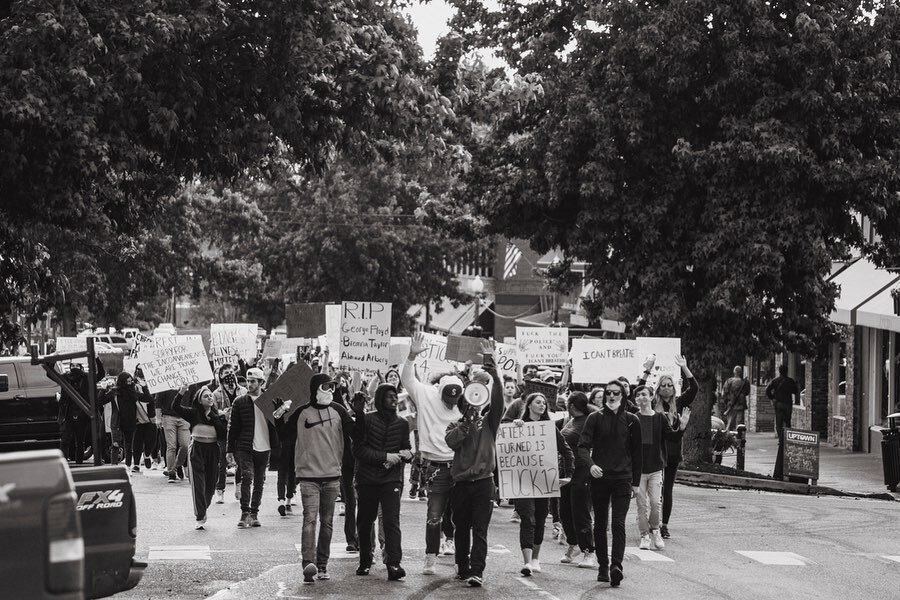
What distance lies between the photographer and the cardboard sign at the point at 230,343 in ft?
85.6

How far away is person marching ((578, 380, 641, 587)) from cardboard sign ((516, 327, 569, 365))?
34.8ft

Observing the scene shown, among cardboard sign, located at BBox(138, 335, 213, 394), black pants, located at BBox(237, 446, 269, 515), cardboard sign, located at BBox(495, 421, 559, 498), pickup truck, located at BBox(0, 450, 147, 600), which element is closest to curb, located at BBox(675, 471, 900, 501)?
cardboard sign, located at BBox(138, 335, 213, 394)

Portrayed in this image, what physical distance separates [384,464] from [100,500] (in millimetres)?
3519

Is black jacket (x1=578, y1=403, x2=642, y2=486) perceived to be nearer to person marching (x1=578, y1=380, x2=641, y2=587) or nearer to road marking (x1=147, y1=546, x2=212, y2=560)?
person marching (x1=578, y1=380, x2=641, y2=587)

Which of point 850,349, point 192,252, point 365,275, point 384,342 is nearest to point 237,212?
point 192,252

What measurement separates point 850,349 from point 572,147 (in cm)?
1040

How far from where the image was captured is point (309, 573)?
36.8ft

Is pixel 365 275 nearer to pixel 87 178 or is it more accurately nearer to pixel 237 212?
pixel 237 212

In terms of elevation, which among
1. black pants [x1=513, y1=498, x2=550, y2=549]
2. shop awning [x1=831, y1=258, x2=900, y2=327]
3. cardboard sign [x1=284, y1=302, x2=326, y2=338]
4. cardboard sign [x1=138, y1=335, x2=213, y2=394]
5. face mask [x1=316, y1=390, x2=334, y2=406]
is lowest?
black pants [x1=513, y1=498, x2=550, y2=549]

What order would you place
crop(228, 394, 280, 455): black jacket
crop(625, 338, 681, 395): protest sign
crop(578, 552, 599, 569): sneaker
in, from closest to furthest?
crop(578, 552, 599, 569): sneaker
crop(228, 394, 280, 455): black jacket
crop(625, 338, 681, 395): protest sign

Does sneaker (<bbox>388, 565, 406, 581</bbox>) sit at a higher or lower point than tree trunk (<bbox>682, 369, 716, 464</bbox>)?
lower

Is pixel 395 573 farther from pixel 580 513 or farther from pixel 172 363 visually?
pixel 172 363

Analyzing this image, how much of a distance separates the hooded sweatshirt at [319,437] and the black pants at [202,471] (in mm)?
3280

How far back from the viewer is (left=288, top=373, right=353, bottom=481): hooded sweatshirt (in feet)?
37.7
